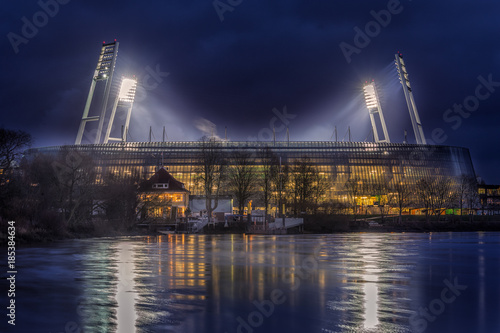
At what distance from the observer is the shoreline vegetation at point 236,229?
153 ft

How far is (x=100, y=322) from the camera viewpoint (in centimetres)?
1266

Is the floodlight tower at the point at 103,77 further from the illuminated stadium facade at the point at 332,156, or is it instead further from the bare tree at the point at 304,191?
the bare tree at the point at 304,191

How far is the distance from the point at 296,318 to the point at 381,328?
2278mm

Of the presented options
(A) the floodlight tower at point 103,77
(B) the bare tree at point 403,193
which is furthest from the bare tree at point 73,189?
(A) the floodlight tower at point 103,77

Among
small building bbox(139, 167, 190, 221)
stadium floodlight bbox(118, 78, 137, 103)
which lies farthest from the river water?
stadium floodlight bbox(118, 78, 137, 103)

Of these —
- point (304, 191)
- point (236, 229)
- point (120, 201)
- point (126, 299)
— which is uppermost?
point (304, 191)

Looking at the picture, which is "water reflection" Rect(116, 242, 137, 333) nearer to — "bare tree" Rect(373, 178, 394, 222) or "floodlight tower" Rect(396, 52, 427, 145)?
"bare tree" Rect(373, 178, 394, 222)

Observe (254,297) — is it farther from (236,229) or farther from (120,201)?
(236,229)

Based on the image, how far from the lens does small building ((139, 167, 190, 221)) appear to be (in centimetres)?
7675

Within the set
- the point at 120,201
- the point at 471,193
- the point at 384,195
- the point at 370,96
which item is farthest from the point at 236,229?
the point at 370,96

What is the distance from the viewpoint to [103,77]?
618ft

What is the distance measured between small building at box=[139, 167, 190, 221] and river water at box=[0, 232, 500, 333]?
1954 inches

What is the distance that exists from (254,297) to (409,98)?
177m

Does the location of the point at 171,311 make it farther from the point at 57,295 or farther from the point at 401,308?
the point at 401,308
